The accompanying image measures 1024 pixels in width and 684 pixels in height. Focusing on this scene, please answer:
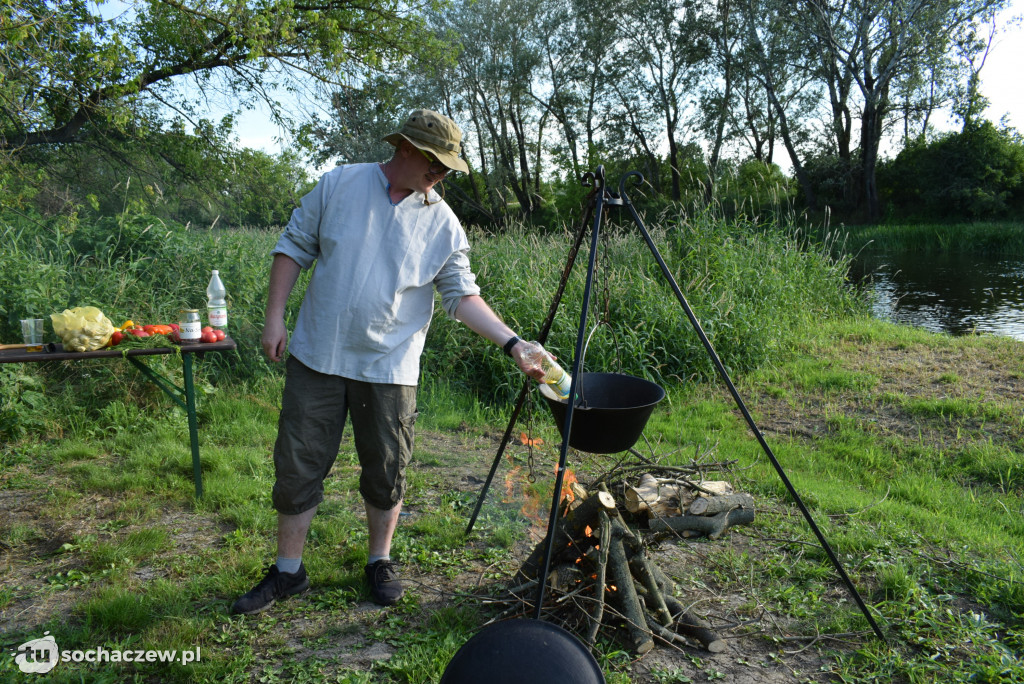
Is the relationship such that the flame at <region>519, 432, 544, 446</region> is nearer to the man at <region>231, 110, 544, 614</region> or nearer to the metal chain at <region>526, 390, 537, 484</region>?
the metal chain at <region>526, 390, 537, 484</region>

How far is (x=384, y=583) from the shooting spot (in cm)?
257

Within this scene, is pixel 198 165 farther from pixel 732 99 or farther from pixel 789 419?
pixel 732 99

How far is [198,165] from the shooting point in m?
9.38

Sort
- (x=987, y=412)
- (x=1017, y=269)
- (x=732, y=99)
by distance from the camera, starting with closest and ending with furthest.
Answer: (x=987, y=412)
(x=1017, y=269)
(x=732, y=99)

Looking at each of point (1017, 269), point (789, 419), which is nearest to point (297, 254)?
point (789, 419)

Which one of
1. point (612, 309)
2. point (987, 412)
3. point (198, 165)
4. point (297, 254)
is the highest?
point (198, 165)

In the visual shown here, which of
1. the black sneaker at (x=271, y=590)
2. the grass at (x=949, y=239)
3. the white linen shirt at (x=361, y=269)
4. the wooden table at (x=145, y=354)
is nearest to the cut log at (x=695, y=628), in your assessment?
the white linen shirt at (x=361, y=269)

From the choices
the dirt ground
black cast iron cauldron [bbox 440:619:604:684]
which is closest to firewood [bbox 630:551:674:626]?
the dirt ground

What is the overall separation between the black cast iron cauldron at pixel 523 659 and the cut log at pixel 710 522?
5.00ft

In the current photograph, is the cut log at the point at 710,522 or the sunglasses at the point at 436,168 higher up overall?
the sunglasses at the point at 436,168

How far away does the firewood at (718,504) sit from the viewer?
3.12m

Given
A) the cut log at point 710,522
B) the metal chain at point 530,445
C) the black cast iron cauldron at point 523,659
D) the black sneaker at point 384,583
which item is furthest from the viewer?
the cut log at point 710,522

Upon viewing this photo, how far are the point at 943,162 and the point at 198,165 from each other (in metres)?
21.6

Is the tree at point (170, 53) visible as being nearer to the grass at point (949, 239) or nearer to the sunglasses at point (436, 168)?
the sunglasses at point (436, 168)
